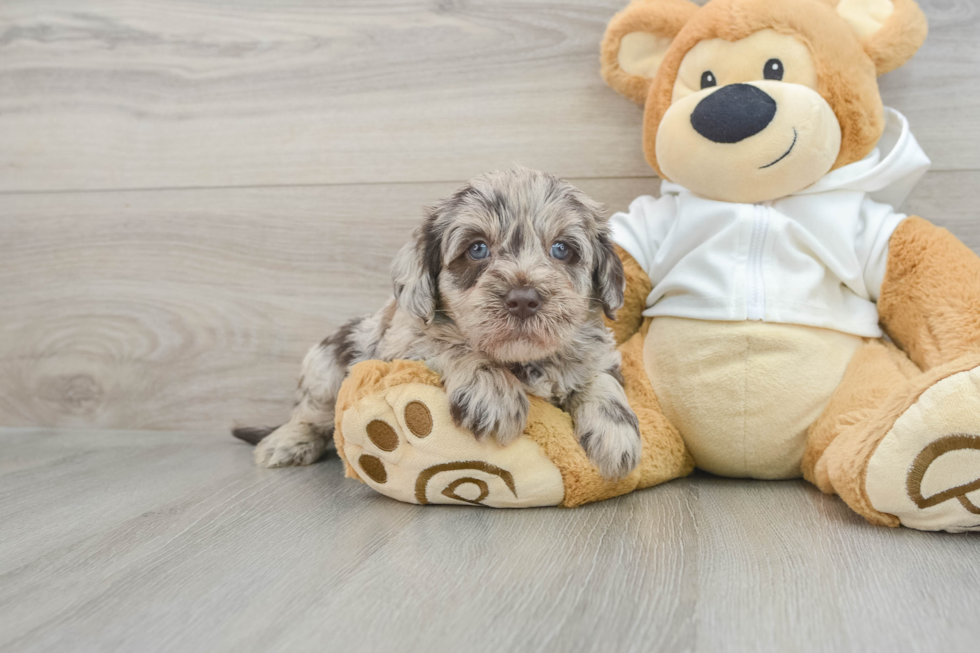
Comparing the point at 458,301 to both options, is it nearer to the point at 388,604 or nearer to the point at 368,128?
the point at 388,604

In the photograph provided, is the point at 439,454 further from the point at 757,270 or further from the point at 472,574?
the point at 757,270

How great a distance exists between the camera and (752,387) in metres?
1.76

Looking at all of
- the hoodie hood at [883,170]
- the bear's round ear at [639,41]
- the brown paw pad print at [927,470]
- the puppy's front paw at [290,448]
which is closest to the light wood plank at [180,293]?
the puppy's front paw at [290,448]

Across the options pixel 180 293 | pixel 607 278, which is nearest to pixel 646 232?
pixel 607 278

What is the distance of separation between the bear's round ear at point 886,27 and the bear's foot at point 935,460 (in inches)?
35.5

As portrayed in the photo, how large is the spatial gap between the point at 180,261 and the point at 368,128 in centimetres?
87

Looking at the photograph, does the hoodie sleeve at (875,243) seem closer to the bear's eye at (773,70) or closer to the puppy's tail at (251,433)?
the bear's eye at (773,70)

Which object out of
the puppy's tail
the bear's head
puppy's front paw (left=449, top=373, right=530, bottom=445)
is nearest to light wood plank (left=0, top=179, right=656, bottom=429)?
the puppy's tail

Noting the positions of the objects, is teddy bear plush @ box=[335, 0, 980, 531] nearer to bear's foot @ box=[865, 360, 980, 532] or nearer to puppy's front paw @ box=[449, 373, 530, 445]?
puppy's front paw @ box=[449, 373, 530, 445]

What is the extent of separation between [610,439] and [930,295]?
89 cm

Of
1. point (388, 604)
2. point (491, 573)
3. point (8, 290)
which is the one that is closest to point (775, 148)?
point (491, 573)

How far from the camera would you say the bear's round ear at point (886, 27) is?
1.80 m

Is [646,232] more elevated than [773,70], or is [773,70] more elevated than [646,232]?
[773,70]

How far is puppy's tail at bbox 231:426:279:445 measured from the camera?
7.97ft
